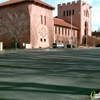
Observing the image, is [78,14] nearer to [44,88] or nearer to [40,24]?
[40,24]

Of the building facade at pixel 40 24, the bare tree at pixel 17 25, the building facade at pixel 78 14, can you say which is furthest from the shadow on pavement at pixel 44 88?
the building facade at pixel 78 14

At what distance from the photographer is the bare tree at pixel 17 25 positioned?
162 feet

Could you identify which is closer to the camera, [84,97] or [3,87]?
[84,97]

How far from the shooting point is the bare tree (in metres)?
49.4

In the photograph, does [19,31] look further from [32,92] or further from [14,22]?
[32,92]

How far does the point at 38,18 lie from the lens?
60.4 m

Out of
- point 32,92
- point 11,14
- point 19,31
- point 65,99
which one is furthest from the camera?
point 11,14

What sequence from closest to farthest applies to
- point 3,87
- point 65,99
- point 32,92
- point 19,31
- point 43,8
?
point 65,99 < point 32,92 < point 3,87 < point 19,31 < point 43,8

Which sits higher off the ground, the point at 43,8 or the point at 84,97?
the point at 43,8

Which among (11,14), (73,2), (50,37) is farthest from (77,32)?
(11,14)

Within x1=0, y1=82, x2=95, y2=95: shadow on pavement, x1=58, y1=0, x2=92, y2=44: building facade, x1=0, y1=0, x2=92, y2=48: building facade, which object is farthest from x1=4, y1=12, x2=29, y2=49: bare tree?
x1=0, y1=82, x2=95, y2=95: shadow on pavement

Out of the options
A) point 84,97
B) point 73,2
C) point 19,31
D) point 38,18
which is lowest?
point 84,97

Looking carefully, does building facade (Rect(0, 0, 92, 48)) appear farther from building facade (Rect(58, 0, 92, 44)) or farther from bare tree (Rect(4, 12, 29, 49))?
bare tree (Rect(4, 12, 29, 49))

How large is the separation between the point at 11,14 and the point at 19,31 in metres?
10.7
